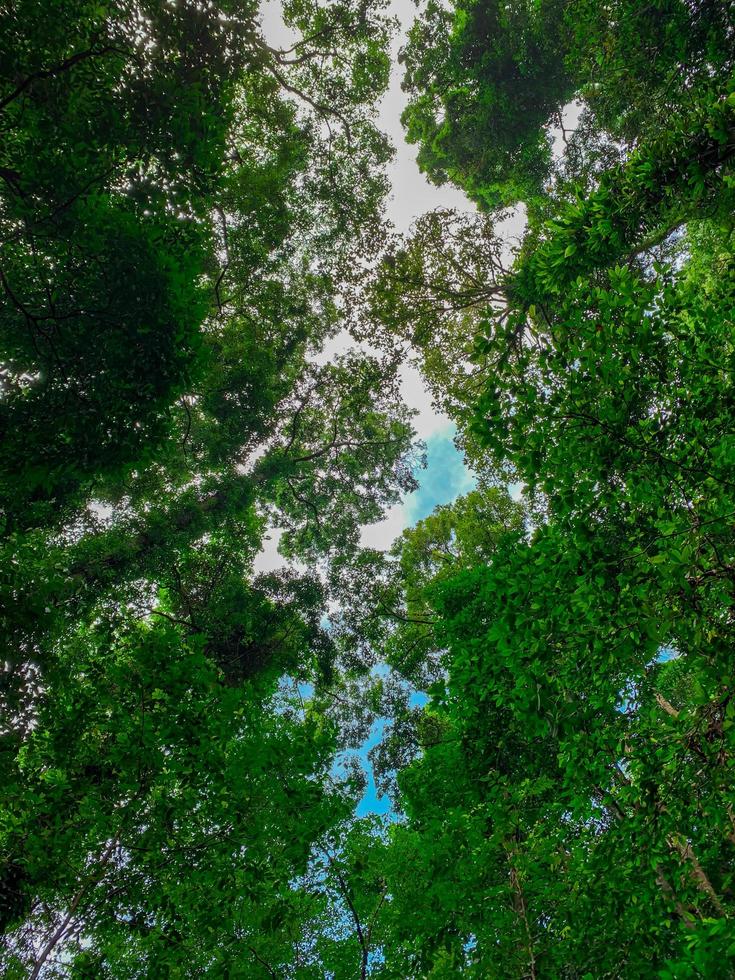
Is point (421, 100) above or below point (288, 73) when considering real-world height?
above

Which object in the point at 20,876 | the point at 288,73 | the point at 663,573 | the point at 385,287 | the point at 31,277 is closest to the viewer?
the point at 663,573

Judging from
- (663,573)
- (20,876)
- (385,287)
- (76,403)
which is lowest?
(20,876)

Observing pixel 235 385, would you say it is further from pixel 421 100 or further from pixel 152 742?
pixel 421 100

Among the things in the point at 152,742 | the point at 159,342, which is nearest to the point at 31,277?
the point at 159,342

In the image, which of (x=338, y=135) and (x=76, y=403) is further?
(x=338, y=135)

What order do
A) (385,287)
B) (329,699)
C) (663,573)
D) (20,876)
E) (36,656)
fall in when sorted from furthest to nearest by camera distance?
(329,699) → (385,287) → (20,876) → (36,656) → (663,573)

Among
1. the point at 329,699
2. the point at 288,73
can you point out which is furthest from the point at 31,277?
the point at 329,699
